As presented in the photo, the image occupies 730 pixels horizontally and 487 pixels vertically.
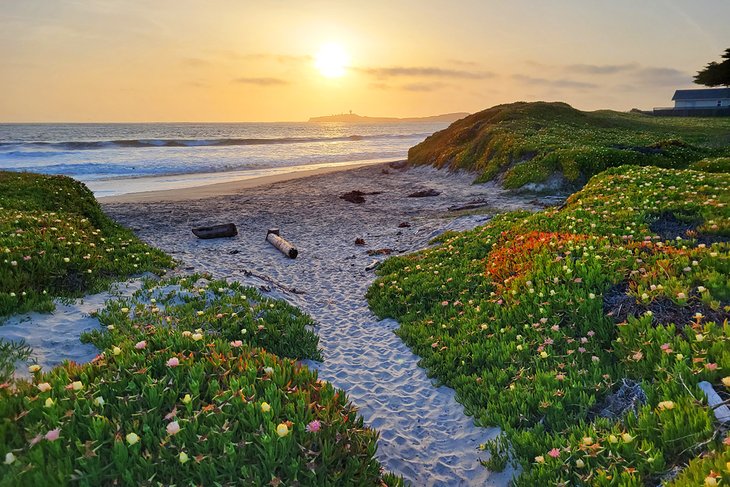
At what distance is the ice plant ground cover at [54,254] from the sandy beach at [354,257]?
1970 mm

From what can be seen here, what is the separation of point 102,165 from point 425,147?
38.6 meters

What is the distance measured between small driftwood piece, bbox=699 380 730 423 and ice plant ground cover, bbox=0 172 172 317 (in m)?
10.4

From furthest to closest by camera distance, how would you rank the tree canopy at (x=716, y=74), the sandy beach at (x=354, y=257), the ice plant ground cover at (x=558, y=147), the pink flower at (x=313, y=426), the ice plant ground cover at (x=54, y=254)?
the tree canopy at (x=716, y=74)
the ice plant ground cover at (x=558, y=147)
the ice plant ground cover at (x=54, y=254)
the sandy beach at (x=354, y=257)
the pink flower at (x=313, y=426)

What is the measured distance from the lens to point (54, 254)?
405 inches

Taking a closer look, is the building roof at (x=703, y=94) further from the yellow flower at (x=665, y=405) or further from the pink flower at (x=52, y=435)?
the pink flower at (x=52, y=435)

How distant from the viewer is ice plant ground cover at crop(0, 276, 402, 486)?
4.02m

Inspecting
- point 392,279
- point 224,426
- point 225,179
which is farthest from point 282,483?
point 225,179

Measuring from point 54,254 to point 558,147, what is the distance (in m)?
29.8

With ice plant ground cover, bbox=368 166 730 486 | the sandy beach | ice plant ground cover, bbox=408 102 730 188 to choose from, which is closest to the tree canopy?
ice plant ground cover, bbox=408 102 730 188

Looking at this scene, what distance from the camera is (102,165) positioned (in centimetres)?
5272

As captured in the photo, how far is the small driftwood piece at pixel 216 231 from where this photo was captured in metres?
19.2

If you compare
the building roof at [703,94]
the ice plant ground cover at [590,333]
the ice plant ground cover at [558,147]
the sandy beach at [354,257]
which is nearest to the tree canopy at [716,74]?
the building roof at [703,94]

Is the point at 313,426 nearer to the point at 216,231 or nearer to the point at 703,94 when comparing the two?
the point at 216,231

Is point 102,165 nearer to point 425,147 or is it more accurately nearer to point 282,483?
point 425,147
